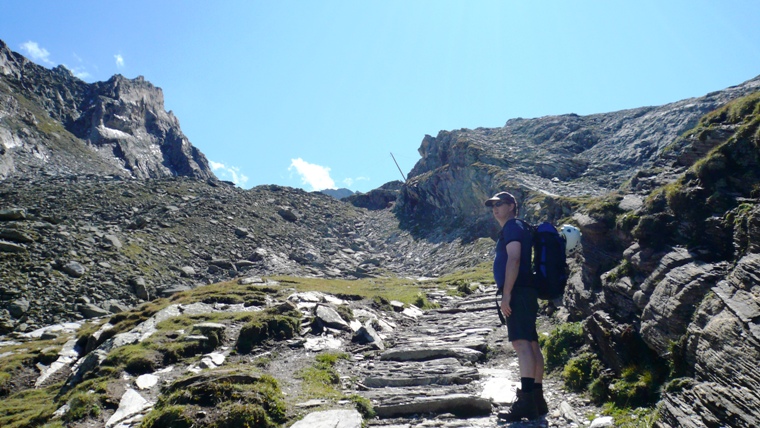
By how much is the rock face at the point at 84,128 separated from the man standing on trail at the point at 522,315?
284 ft

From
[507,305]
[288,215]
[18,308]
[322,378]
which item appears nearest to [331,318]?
[322,378]

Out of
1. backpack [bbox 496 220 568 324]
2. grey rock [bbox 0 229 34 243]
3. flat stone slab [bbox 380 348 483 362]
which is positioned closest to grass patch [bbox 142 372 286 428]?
backpack [bbox 496 220 568 324]

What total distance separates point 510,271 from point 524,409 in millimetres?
2173

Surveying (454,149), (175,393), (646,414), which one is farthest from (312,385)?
(454,149)

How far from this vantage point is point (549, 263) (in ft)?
25.6

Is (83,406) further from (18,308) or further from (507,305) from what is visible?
(18,308)

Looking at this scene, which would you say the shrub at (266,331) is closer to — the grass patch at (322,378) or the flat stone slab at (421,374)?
the grass patch at (322,378)

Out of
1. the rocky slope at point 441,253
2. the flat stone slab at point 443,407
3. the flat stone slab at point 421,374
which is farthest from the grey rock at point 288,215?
the flat stone slab at point 443,407

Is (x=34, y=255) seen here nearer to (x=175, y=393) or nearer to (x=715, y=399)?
(x=175, y=393)

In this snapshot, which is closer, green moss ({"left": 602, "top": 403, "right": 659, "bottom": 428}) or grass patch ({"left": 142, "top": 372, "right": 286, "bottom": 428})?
green moss ({"left": 602, "top": 403, "right": 659, "bottom": 428})

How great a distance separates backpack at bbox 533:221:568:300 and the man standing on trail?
7.8 inches

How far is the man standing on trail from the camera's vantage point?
287 inches

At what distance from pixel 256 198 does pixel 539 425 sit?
74.0 meters

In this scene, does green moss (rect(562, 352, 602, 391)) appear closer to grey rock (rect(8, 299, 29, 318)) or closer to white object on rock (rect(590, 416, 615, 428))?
white object on rock (rect(590, 416, 615, 428))
